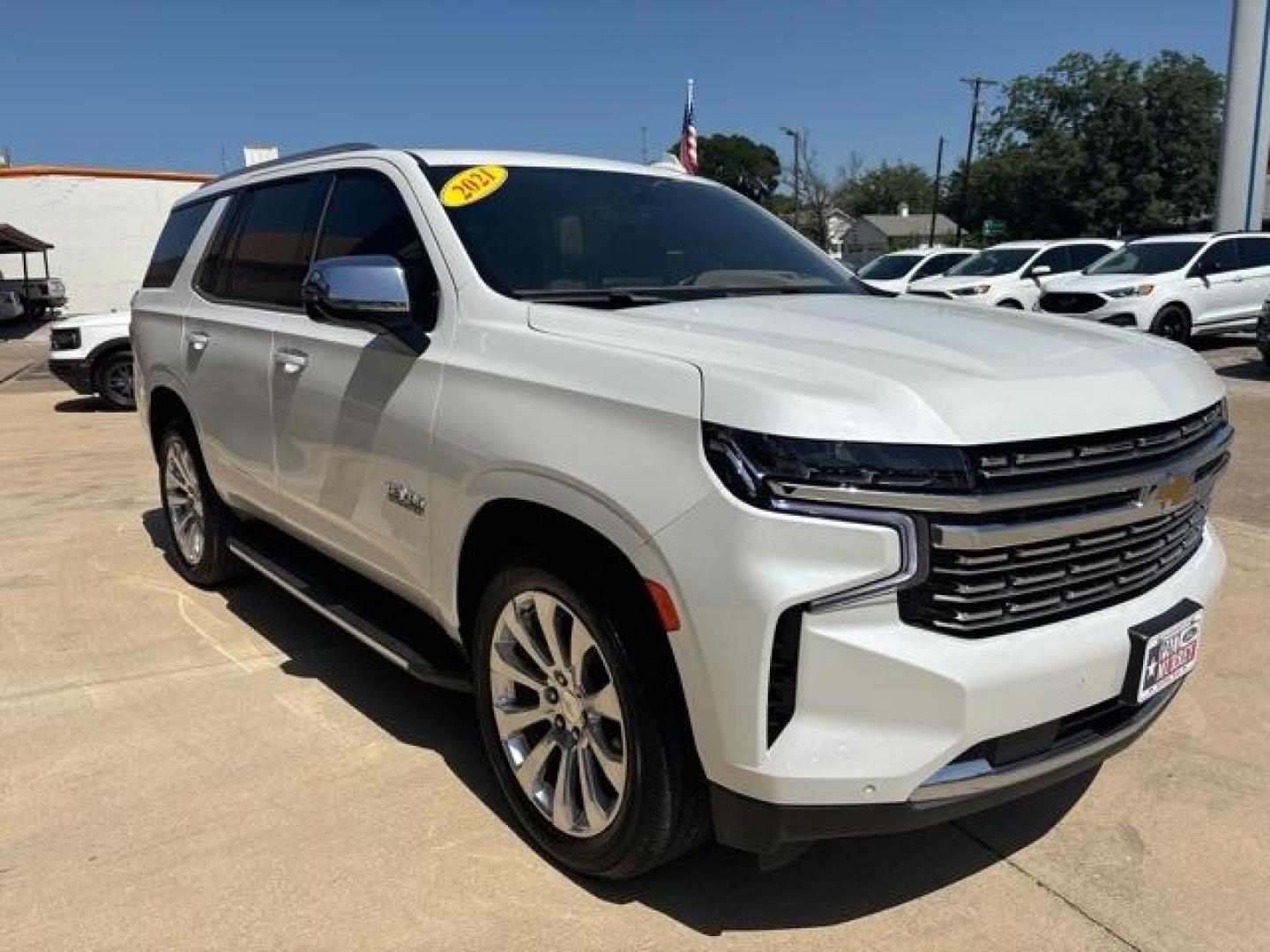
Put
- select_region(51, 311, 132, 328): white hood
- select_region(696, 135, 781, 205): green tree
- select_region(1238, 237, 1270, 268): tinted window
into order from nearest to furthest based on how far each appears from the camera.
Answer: select_region(51, 311, 132, 328): white hood → select_region(1238, 237, 1270, 268): tinted window → select_region(696, 135, 781, 205): green tree

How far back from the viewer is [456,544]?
117 inches

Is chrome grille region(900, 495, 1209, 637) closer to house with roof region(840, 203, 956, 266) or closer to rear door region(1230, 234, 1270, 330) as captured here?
Answer: rear door region(1230, 234, 1270, 330)

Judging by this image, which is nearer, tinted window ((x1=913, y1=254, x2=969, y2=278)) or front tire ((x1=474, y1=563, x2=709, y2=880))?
front tire ((x1=474, y1=563, x2=709, y2=880))

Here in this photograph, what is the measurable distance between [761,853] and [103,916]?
5.49ft

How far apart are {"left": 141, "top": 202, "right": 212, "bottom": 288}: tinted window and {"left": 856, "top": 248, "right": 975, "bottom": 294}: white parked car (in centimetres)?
1544

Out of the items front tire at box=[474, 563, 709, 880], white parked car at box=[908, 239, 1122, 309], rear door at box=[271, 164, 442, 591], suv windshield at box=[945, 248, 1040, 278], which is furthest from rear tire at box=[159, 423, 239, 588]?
suv windshield at box=[945, 248, 1040, 278]

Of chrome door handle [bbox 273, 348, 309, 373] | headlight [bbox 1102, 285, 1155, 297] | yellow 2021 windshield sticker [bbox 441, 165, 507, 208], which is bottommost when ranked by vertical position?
chrome door handle [bbox 273, 348, 309, 373]

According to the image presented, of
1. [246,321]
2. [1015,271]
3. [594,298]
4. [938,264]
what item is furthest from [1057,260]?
[594,298]

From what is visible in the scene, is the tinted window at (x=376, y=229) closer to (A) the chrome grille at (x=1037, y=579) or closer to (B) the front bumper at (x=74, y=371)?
(A) the chrome grille at (x=1037, y=579)

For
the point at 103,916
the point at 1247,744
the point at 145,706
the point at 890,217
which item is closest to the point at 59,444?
the point at 145,706

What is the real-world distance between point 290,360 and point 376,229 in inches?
23.8

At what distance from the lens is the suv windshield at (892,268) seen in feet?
66.0

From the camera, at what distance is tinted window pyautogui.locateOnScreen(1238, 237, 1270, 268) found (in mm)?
15961

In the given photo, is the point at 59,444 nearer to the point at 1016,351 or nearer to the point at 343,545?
the point at 343,545
